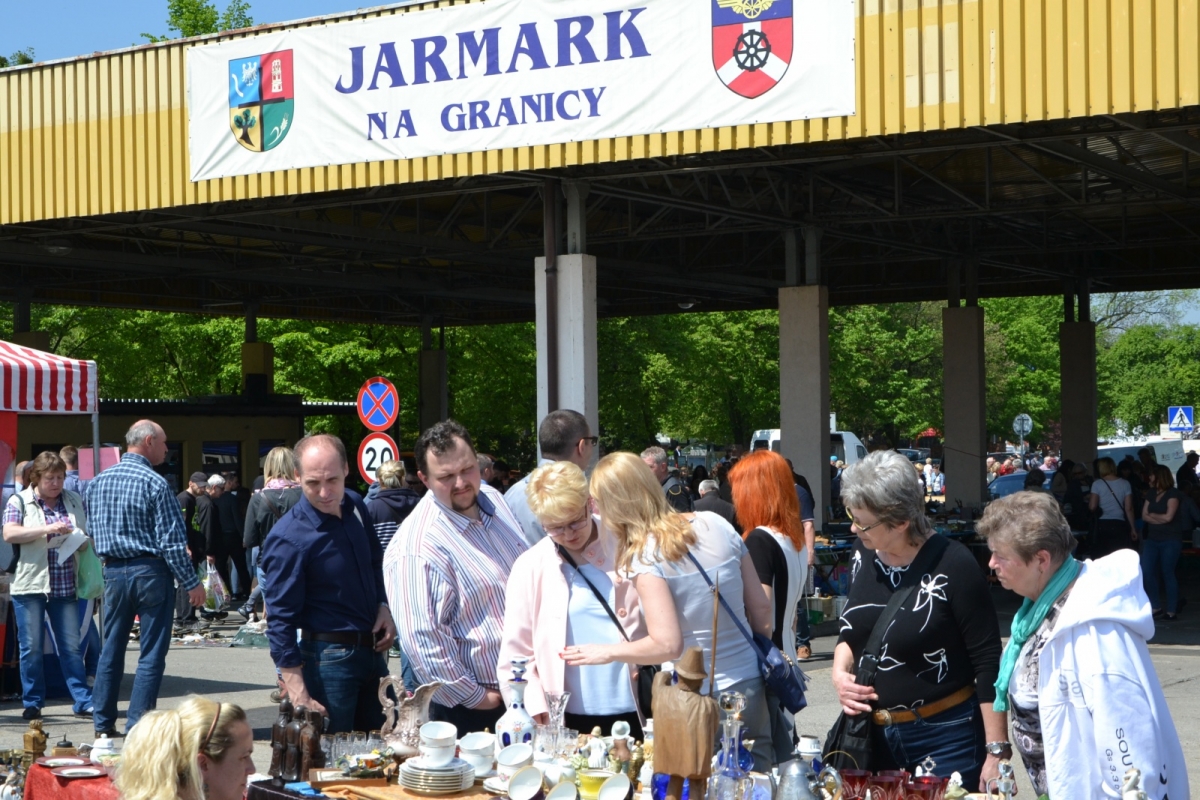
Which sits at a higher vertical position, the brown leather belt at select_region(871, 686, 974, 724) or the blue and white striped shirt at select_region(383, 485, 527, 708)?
the blue and white striped shirt at select_region(383, 485, 527, 708)

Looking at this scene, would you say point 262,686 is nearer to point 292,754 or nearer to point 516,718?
point 292,754

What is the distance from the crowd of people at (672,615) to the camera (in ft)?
12.3

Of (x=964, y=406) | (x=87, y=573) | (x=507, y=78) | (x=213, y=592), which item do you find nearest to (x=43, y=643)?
(x=87, y=573)

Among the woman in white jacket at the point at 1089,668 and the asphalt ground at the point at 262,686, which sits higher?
the woman in white jacket at the point at 1089,668

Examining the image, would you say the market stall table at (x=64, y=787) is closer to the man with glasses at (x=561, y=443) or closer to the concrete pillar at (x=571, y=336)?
the man with glasses at (x=561, y=443)

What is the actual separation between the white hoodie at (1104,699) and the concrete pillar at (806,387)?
16.0 metres

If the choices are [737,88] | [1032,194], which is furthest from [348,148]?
[1032,194]

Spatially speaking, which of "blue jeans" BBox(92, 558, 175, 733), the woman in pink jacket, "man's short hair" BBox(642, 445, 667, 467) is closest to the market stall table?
the woman in pink jacket

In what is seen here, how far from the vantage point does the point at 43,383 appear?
36.3ft

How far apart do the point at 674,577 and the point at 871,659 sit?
0.70 metres

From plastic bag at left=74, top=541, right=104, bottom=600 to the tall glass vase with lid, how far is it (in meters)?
6.40

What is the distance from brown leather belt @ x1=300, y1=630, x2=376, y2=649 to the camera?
6184 millimetres

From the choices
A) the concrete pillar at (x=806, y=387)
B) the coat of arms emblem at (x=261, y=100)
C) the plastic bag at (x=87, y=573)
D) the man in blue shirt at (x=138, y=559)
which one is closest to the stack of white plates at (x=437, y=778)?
the man in blue shirt at (x=138, y=559)

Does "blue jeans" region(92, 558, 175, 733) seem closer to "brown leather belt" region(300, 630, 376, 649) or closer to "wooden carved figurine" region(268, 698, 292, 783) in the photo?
"brown leather belt" region(300, 630, 376, 649)
